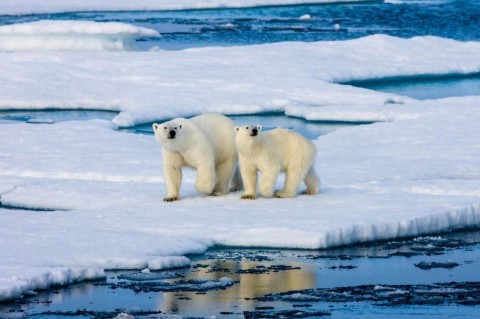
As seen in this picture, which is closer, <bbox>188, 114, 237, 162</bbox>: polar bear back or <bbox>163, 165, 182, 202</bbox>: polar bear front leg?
<bbox>163, 165, 182, 202</bbox>: polar bear front leg

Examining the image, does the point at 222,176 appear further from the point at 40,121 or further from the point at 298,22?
the point at 298,22

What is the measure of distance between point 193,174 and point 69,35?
468 inches

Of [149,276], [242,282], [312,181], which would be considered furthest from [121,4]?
[242,282]

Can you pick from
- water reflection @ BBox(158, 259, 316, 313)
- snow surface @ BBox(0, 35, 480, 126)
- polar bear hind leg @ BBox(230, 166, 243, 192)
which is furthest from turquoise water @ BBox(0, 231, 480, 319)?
snow surface @ BBox(0, 35, 480, 126)

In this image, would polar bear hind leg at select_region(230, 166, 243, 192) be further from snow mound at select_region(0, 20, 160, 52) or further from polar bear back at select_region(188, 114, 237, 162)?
snow mound at select_region(0, 20, 160, 52)

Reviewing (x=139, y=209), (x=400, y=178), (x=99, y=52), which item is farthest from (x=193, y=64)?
(x=139, y=209)

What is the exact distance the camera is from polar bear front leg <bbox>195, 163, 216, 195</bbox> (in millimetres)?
9086

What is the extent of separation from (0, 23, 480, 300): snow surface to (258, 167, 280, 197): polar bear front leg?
8 cm

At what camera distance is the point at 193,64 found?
1917cm

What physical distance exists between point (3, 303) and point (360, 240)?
268 centimetres

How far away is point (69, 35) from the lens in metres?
22.4

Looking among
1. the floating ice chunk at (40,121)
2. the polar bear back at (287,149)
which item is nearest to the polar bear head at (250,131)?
the polar bear back at (287,149)

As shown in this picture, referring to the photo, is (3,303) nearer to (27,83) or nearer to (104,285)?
(104,285)

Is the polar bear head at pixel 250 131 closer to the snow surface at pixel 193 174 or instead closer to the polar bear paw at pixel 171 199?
the snow surface at pixel 193 174
